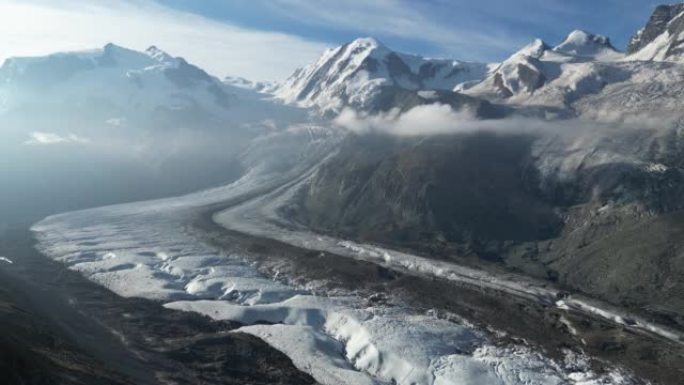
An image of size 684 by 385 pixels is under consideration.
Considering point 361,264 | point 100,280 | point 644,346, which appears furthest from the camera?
point 361,264

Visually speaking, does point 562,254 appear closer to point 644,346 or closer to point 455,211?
point 455,211

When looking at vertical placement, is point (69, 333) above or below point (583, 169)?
below

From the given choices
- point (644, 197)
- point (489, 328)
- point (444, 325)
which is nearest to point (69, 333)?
point (444, 325)

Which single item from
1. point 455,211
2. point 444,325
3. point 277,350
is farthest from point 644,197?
point 277,350

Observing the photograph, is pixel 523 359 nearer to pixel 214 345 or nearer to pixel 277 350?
pixel 277 350

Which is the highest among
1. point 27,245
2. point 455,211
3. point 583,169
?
point 583,169

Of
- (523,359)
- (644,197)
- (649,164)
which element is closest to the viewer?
(523,359)

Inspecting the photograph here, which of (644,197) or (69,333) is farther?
(644,197)

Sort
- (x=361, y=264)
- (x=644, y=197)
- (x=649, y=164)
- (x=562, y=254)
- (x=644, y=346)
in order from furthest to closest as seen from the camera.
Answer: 1. (x=649, y=164)
2. (x=644, y=197)
3. (x=562, y=254)
4. (x=361, y=264)
5. (x=644, y=346)

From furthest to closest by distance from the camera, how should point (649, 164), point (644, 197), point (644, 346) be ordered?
point (649, 164)
point (644, 197)
point (644, 346)
